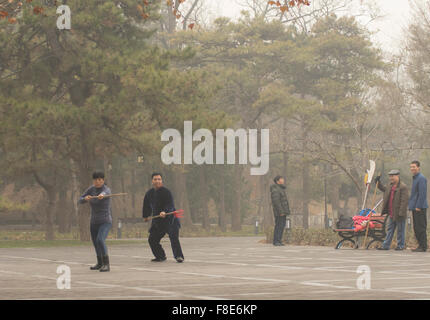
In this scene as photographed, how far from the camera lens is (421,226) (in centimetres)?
2173

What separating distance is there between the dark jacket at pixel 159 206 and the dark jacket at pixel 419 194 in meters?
6.54

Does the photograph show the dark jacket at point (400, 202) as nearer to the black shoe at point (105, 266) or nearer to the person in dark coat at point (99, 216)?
the person in dark coat at point (99, 216)

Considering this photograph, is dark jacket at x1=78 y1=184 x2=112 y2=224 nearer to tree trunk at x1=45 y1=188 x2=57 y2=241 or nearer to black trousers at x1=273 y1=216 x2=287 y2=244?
black trousers at x1=273 y1=216 x2=287 y2=244

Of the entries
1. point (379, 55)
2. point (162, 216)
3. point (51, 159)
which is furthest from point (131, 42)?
point (379, 55)

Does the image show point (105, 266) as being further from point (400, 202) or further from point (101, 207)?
point (400, 202)

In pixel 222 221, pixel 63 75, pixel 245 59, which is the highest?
pixel 245 59

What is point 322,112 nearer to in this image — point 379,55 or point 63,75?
point 379,55

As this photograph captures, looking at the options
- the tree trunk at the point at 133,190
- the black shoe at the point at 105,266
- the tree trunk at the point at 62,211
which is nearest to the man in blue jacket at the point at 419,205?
the black shoe at the point at 105,266

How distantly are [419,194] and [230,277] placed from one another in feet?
28.8

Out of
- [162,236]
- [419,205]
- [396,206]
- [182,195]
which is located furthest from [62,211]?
[162,236]

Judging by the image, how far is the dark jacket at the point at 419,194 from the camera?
848 inches

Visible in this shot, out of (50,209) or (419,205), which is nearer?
(419,205)

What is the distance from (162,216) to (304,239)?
994 centimetres

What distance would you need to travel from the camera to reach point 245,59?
54.6 meters
